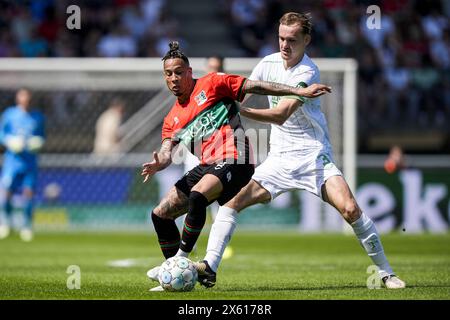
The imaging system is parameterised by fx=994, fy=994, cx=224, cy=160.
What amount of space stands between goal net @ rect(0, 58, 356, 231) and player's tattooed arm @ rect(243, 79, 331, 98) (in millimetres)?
9667

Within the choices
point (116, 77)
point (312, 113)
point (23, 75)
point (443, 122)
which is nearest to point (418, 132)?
point (443, 122)

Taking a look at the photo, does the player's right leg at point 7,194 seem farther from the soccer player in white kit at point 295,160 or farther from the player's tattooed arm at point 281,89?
the player's tattooed arm at point 281,89

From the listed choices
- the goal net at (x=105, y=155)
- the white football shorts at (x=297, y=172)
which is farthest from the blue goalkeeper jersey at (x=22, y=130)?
the white football shorts at (x=297, y=172)

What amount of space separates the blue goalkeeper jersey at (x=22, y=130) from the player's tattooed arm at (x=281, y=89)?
9.48m

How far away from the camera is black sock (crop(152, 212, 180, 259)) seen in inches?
329

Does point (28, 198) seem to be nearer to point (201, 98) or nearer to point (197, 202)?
point (201, 98)

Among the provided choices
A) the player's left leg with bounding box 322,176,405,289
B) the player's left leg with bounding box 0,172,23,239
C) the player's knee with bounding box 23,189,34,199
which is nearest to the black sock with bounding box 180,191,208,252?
the player's left leg with bounding box 322,176,405,289

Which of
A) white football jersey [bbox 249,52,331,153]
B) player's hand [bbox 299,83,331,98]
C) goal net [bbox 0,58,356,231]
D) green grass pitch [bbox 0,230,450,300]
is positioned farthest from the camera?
goal net [bbox 0,58,356,231]

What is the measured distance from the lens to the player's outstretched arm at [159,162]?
796cm

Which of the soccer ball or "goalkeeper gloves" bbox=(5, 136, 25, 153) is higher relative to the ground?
"goalkeeper gloves" bbox=(5, 136, 25, 153)

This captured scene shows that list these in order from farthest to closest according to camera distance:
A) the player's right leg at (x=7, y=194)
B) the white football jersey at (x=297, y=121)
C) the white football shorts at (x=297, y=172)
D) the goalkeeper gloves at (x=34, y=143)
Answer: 1. the player's right leg at (x=7, y=194)
2. the goalkeeper gloves at (x=34, y=143)
3. the white football jersey at (x=297, y=121)
4. the white football shorts at (x=297, y=172)

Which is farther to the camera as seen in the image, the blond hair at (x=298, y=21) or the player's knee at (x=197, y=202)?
the blond hair at (x=298, y=21)

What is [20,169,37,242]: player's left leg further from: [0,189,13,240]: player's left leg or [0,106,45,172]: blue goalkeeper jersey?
[0,189,13,240]: player's left leg

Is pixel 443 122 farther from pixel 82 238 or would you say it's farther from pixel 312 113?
pixel 312 113
